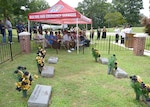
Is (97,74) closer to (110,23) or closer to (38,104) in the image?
(38,104)

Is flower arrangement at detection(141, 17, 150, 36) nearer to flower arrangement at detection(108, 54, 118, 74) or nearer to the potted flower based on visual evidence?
flower arrangement at detection(108, 54, 118, 74)

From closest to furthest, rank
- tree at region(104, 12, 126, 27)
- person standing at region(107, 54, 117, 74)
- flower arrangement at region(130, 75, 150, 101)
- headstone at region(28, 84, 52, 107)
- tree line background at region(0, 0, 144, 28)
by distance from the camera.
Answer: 1. headstone at region(28, 84, 52, 107)
2. flower arrangement at region(130, 75, 150, 101)
3. person standing at region(107, 54, 117, 74)
4. tree at region(104, 12, 126, 27)
5. tree line background at region(0, 0, 144, 28)

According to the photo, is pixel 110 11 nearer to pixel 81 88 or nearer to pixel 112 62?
pixel 112 62

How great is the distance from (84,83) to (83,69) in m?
1.68

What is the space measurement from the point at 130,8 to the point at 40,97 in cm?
7288

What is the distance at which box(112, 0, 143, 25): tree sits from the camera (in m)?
69.9

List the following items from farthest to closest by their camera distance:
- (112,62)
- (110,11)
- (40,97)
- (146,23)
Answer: (110,11), (146,23), (112,62), (40,97)

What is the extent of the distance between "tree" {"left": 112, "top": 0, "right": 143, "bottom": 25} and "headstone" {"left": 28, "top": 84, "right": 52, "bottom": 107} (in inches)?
2682

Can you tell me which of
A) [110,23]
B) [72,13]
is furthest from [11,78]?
[110,23]

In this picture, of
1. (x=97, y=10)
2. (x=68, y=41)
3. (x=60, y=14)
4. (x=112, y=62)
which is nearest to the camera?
(x=112, y=62)

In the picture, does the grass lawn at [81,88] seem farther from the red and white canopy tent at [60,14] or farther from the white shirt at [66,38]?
the white shirt at [66,38]

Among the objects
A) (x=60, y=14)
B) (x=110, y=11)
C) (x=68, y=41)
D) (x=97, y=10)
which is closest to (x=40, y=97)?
(x=60, y=14)

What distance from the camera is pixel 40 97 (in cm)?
421

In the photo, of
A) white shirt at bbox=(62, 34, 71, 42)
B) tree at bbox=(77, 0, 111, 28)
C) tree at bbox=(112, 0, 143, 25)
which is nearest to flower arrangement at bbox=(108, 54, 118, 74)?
white shirt at bbox=(62, 34, 71, 42)
